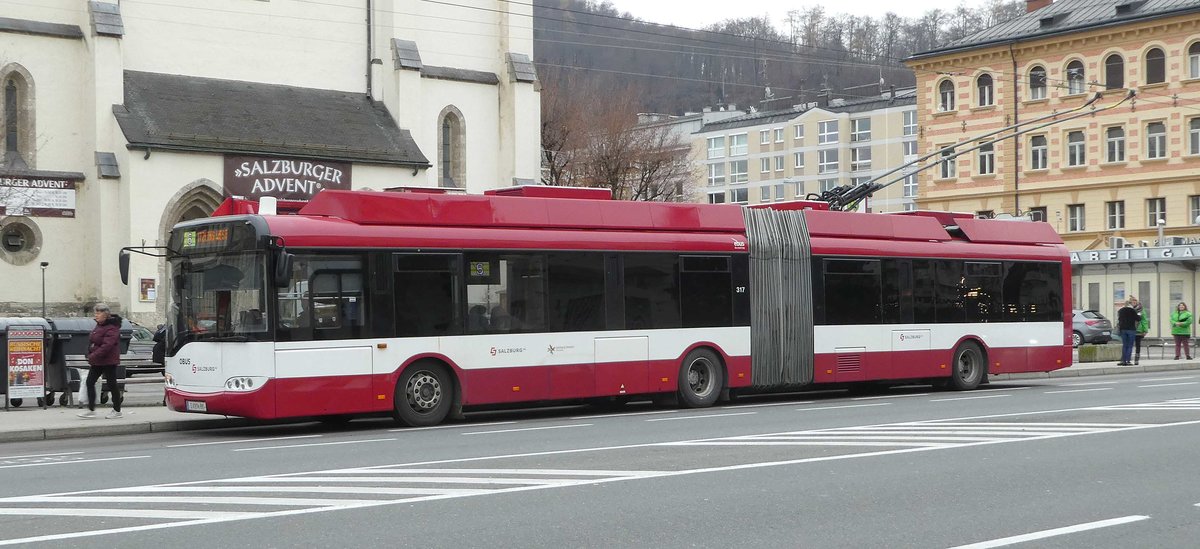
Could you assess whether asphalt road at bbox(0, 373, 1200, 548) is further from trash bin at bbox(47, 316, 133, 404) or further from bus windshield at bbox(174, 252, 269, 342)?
trash bin at bbox(47, 316, 133, 404)

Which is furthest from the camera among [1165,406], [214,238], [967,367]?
[967,367]

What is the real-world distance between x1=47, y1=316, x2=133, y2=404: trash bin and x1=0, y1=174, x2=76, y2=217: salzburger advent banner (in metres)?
14.7

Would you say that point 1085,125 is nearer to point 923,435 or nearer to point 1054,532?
point 923,435

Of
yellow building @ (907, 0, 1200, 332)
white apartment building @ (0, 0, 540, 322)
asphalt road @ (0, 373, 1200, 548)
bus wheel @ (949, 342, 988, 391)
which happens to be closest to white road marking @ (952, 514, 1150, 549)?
asphalt road @ (0, 373, 1200, 548)

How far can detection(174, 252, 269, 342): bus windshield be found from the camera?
1648 centimetres

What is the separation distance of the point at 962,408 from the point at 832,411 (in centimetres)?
182

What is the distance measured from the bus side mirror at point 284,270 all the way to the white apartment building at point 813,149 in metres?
81.4

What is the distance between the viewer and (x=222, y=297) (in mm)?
16812

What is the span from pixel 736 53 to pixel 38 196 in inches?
1858

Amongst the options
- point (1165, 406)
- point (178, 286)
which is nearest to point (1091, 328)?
point (1165, 406)

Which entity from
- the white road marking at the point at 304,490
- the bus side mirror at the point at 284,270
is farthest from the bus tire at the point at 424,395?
the white road marking at the point at 304,490

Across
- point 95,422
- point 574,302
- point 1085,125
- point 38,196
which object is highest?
point 1085,125

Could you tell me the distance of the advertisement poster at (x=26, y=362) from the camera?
19750 millimetres

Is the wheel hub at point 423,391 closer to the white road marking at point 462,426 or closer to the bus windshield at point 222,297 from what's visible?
the white road marking at point 462,426
